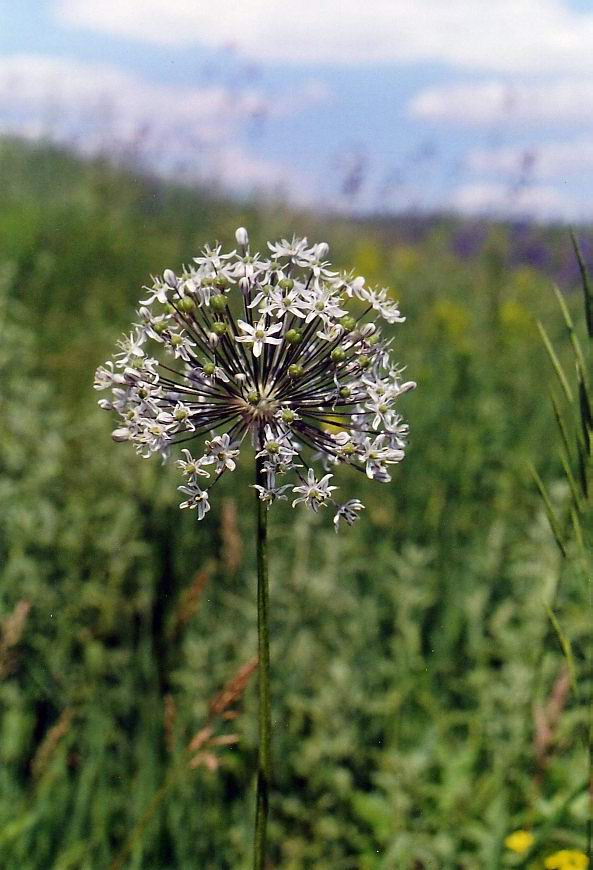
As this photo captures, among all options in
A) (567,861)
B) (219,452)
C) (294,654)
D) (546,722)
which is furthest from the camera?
(294,654)

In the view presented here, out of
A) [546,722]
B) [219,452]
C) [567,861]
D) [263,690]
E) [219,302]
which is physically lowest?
[567,861]

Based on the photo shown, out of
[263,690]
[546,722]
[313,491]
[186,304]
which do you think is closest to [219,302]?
[186,304]

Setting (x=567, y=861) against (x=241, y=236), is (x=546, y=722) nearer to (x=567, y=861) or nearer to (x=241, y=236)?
(x=567, y=861)

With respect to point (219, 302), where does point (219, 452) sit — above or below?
below

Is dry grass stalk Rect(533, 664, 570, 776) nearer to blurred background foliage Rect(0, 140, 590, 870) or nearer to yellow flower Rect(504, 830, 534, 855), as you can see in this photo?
blurred background foliage Rect(0, 140, 590, 870)

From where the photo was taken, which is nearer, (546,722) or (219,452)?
(219,452)

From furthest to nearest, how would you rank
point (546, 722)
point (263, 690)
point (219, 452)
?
point (546, 722) < point (219, 452) < point (263, 690)

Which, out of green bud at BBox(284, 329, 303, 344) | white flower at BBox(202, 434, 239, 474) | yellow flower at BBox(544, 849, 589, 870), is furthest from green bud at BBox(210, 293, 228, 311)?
yellow flower at BBox(544, 849, 589, 870)

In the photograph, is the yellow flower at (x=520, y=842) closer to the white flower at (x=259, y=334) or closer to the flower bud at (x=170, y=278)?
the white flower at (x=259, y=334)
